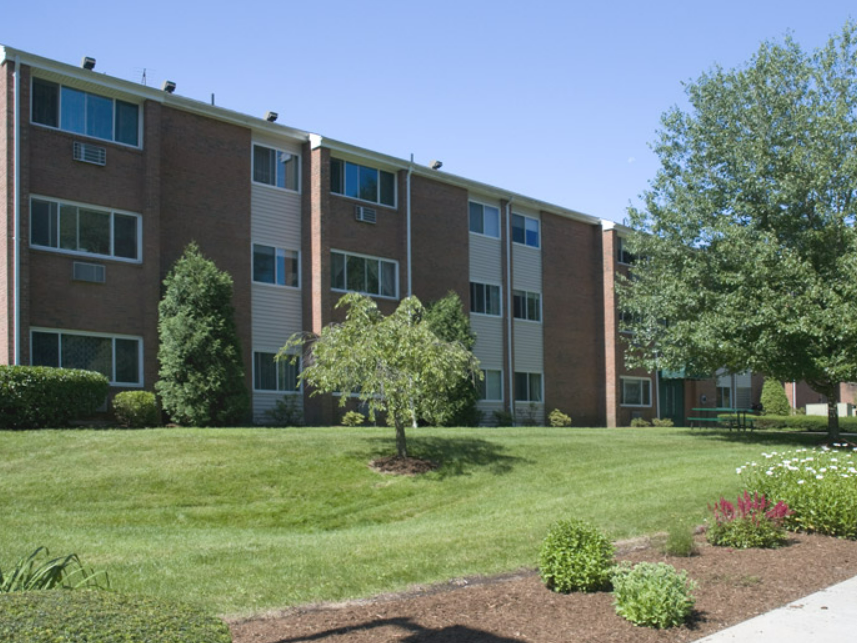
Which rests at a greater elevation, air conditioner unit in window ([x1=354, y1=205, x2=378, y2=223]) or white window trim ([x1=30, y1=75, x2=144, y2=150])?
white window trim ([x1=30, y1=75, x2=144, y2=150])

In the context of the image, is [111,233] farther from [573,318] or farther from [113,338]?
[573,318]

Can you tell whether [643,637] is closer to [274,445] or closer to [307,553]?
[307,553]

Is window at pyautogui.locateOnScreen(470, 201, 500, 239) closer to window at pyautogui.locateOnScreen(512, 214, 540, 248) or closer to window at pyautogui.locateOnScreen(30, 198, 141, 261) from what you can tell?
window at pyautogui.locateOnScreen(512, 214, 540, 248)

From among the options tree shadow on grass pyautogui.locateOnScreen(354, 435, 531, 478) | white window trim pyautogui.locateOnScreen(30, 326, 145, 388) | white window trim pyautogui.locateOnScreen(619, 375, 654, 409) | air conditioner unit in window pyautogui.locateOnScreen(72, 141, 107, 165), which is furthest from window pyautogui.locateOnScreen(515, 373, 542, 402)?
air conditioner unit in window pyautogui.locateOnScreen(72, 141, 107, 165)

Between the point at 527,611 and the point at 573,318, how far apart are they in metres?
29.0

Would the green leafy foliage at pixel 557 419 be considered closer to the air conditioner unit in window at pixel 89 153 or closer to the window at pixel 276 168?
the window at pixel 276 168

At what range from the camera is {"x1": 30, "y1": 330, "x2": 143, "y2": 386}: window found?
65.5ft

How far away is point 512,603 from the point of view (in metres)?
6.90

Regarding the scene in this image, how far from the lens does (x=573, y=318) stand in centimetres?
3503

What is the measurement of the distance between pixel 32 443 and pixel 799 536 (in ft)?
41.3

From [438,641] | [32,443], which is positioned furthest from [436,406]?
[438,641]

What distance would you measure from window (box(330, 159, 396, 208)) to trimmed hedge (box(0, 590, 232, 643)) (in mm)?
23041

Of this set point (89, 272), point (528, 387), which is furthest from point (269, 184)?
point (528, 387)

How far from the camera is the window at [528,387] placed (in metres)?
32.3
